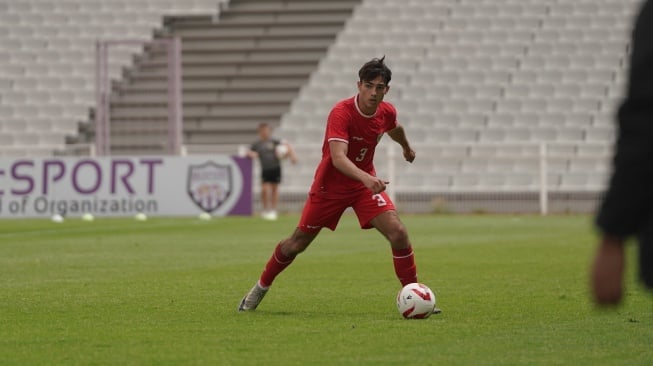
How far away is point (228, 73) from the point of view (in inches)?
1364

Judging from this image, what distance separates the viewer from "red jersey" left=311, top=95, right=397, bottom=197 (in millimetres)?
8898

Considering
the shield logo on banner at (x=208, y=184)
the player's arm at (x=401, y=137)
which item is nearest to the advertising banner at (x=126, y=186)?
the shield logo on banner at (x=208, y=184)

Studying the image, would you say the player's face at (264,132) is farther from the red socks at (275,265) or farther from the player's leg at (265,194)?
the red socks at (275,265)

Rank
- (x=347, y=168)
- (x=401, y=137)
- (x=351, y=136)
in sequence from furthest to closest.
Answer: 1. (x=401, y=137)
2. (x=351, y=136)
3. (x=347, y=168)

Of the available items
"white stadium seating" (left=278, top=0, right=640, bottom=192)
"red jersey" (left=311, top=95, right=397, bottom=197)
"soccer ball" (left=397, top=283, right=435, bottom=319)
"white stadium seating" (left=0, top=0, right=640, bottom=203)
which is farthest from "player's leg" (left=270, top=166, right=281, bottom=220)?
"soccer ball" (left=397, top=283, right=435, bottom=319)

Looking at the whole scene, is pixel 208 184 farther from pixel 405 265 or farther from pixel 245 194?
pixel 405 265

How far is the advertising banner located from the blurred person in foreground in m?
23.6

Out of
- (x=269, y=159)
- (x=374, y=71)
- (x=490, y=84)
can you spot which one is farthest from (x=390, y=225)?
(x=490, y=84)

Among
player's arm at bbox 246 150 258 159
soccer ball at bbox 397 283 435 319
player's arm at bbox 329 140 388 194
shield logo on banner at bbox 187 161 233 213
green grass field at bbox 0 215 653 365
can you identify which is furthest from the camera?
player's arm at bbox 246 150 258 159

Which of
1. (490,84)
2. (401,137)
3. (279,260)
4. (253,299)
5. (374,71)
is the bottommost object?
(253,299)

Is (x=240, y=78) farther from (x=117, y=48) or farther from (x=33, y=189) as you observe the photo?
(x=33, y=189)

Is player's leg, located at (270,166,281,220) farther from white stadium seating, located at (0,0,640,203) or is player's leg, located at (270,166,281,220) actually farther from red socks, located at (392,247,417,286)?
red socks, located at (392,247,417,286)

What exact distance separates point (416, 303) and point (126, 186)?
18.7 meters

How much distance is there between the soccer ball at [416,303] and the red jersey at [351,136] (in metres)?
0.94
